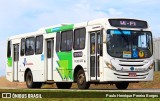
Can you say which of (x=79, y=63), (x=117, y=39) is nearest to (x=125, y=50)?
(x=117, y=39)

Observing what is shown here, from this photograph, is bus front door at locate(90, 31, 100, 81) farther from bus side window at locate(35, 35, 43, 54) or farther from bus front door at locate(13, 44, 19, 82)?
bus front door at locate(13, 44, 19, 82)

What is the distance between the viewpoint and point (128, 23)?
23422 millimetres

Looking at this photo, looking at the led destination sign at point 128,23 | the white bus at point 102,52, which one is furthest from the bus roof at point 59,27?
the led destination sign at point 128,23

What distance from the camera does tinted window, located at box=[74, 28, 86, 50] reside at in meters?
24.0

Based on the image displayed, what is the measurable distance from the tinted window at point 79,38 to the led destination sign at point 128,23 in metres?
1.67

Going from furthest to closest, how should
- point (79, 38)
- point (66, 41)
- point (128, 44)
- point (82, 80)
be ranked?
point (66, 41)
point (79, 38)
point (82, 80)
point (128, 44)

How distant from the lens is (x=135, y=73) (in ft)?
74.8

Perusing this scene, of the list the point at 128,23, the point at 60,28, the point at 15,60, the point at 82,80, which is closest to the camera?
the point at 128,23

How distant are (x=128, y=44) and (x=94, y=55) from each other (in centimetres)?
162

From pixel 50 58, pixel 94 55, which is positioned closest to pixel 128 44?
pixel 94 55

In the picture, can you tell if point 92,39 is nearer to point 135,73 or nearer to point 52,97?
point 135,73

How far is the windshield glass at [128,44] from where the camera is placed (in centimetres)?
2259

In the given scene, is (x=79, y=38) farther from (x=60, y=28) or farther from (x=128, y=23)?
(x=128, y=23)

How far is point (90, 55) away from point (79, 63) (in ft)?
3.46
